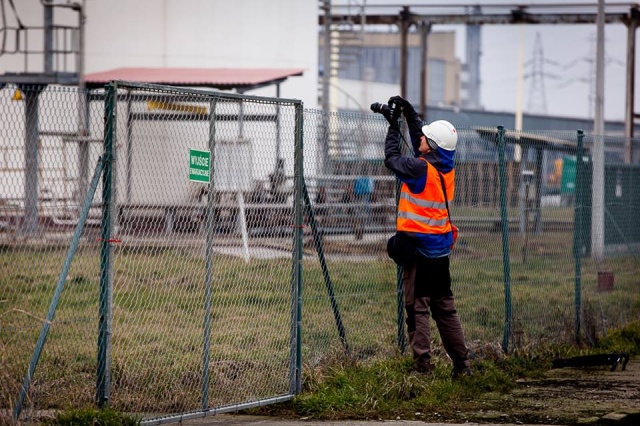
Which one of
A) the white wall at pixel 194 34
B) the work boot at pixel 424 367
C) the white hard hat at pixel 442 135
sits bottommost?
the work boot at pixel 424 367

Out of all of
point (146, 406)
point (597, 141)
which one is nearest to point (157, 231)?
point (146, 406)

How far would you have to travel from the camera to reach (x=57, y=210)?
10852mm

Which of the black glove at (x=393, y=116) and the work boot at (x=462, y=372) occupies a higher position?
the black glove at (x=393, y=116)

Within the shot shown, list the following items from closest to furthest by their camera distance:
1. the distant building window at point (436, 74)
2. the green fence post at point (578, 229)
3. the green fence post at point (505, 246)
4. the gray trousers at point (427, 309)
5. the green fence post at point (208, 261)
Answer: the green fence post at point (208, 261) < the gray trousers at point (427, 309) < the green fence post at point (505, 246) < the green fence post at point (578, 229) < the distant building window at point (436, 74)

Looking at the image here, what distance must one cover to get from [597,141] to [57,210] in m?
7.50

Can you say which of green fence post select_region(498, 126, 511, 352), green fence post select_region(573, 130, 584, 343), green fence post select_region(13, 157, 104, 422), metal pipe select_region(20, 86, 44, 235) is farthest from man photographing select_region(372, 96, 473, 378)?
green fence post select_region(573, 130, 584, 343)

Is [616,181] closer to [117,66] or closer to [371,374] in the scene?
[371,374]

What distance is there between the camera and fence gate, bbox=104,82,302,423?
25.2 feet

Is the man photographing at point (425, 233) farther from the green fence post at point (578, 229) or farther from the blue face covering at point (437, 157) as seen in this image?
the green fence post at point (578, 229)

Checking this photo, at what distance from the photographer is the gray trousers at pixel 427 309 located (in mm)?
9055

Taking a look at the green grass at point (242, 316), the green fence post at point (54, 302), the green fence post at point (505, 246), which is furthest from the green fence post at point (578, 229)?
the green fence post at point (54, 302)

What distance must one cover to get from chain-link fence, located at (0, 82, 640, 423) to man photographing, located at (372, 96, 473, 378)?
2.10ft

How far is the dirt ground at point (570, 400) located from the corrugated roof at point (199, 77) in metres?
13.2

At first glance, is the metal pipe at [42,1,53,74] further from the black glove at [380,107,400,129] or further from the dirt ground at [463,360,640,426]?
the dirt ground at [463,360,640,426]
